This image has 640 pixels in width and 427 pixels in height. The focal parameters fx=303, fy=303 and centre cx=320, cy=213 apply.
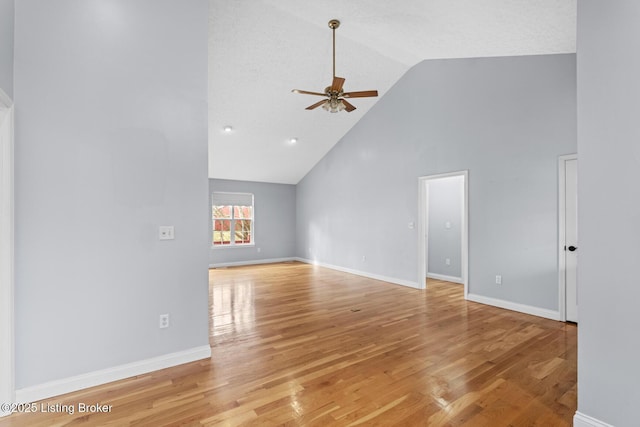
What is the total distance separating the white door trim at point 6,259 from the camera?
2.00m

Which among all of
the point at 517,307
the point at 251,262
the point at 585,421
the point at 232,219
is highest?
the point at 232,219

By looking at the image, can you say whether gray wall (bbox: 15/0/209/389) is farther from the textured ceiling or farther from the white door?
the white door

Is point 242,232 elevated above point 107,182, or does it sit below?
below

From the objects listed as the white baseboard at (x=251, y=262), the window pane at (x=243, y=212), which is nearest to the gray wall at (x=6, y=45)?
the white baseboard at (x=251, y=262)

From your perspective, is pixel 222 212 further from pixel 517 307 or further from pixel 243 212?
pixel 517 307

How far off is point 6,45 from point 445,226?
6.83m

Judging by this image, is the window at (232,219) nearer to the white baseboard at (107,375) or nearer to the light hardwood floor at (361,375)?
the light hardwood floor at (361,375)

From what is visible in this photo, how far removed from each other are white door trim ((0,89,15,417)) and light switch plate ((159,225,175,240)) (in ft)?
3.00

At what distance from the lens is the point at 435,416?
1.96 m

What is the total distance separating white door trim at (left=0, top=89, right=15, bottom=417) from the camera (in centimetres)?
200

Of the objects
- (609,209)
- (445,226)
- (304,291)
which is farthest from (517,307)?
(304,291)

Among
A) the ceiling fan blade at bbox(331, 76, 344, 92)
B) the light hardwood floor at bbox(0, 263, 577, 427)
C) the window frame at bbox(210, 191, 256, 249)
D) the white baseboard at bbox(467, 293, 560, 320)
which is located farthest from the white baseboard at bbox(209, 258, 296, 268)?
the ceiling fan blade at bbox(331, 76, 344, 92)

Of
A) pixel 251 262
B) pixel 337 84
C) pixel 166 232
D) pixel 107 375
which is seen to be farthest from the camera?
pixel 251 262

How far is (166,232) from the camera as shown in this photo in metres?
2.64
